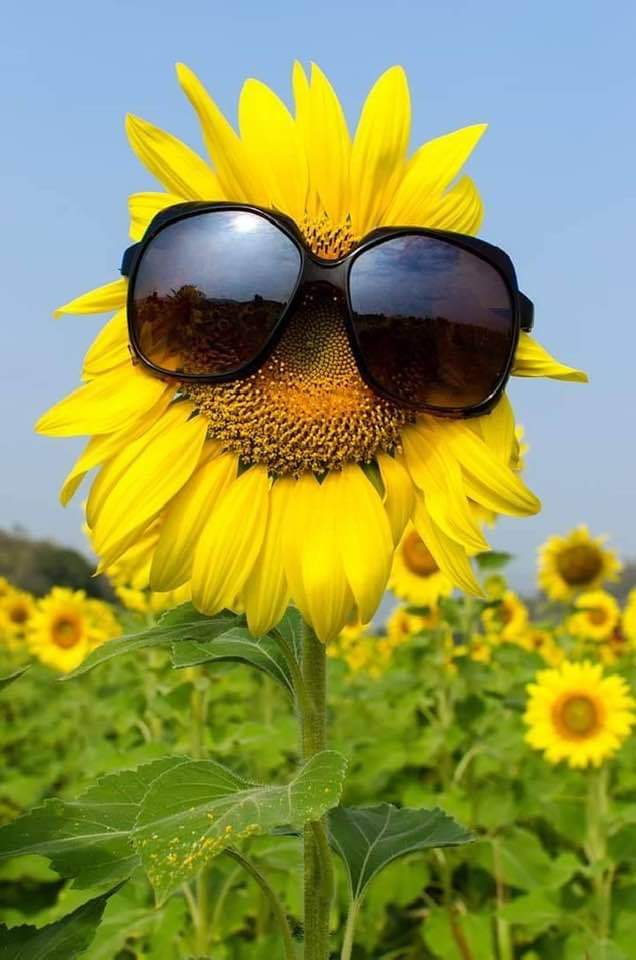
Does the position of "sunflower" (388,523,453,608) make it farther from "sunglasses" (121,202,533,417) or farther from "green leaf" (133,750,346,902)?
"green leaf" (133,750,346,902)

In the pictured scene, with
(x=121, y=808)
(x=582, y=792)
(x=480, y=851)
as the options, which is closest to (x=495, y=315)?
(x=121, y=808)

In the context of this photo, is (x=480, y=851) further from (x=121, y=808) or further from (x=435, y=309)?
(x=435, y=309)

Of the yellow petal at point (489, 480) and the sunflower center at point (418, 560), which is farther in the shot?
the sunflower center at point (418, 560)

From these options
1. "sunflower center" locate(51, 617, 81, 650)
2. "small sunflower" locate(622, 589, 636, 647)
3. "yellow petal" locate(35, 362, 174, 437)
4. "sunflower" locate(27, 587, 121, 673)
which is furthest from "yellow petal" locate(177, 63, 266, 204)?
"small sunflower" locate(622, 589, 636, 647)

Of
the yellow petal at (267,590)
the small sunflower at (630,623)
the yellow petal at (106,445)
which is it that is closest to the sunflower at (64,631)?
the small sunflower at (630,623)

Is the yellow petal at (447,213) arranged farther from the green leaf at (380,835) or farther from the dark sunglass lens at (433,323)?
the green leaf at (380,835)
